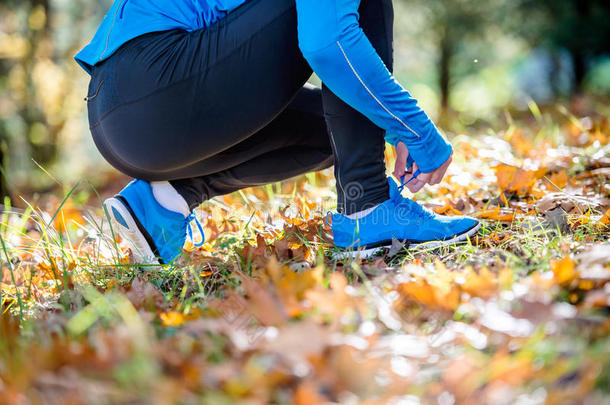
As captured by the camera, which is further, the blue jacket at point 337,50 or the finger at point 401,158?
the finger at point 401,158

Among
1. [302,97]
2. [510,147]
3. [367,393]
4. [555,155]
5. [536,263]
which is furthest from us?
[510,147]

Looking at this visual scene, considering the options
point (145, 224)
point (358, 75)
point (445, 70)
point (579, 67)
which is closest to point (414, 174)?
point (358, 75)

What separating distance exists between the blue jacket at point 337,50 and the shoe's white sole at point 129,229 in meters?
0.43

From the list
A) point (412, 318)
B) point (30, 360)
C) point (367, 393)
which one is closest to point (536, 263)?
point (412, 318)

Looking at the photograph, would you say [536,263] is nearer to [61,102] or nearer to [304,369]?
[304,369]

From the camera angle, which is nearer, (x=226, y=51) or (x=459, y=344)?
(x=459, y=344)

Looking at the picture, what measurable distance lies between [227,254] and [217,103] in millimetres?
475

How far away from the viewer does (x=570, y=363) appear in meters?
0.76

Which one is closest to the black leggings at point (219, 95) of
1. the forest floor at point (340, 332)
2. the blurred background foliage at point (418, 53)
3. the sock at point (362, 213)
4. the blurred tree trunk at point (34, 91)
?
the sock at point (362, 213)

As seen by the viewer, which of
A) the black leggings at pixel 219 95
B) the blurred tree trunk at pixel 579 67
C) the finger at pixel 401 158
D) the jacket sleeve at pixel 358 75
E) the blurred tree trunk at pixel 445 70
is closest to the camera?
the jacket sleeve at pixel 358 75

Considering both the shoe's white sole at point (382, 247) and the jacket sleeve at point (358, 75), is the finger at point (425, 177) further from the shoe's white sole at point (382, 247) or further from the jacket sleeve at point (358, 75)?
the shoe's white sole at point (382, 247)

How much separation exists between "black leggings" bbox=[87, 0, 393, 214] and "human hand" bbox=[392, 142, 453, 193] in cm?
8

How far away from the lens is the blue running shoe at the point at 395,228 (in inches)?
58.9

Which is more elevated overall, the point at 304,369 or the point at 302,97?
the point at 302,97
